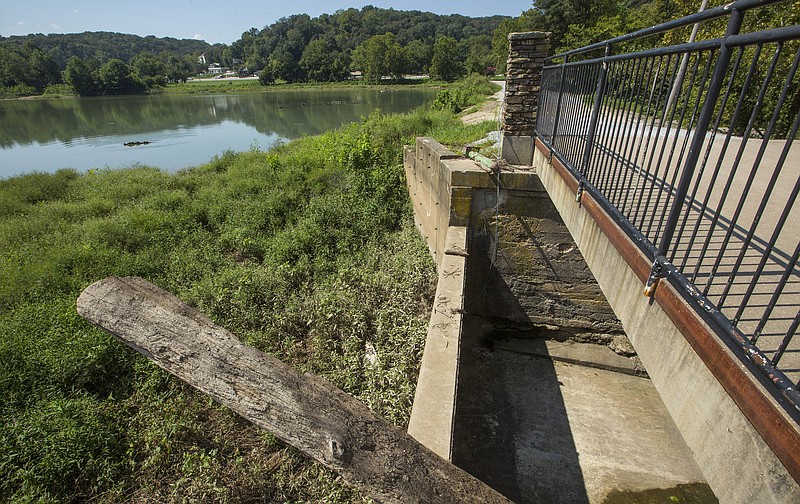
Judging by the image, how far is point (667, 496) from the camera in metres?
4.65

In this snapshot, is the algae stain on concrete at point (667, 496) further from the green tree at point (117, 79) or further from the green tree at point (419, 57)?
the green tree at point (419, 57)

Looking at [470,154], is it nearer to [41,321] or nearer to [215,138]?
[41,321]

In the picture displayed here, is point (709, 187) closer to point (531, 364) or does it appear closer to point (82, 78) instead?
point (531, 364)

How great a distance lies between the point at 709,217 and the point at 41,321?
760 cm

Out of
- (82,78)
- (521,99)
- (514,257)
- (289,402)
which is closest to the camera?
(289,402)

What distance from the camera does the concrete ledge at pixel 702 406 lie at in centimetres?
142

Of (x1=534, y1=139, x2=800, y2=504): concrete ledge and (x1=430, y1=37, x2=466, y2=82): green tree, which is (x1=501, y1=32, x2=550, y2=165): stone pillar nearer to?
(x1=534, y1=139, x2=800, y2=504): concrete ledge

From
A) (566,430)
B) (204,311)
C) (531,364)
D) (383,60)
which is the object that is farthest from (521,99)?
(383,60)

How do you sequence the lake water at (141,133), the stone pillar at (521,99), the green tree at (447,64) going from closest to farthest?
the stone pillar at (521,99), the lake water at (141,133), the green tree at (447,64)

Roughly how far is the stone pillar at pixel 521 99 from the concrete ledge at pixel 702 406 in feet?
12.6

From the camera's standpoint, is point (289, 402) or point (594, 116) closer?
point (289, 402)

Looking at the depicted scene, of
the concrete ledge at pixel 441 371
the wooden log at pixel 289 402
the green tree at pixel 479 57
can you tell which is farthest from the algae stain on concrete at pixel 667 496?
the green tree at pixel 479 57

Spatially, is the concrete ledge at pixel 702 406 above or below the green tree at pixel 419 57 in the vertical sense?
below

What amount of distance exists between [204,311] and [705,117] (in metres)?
6.07
